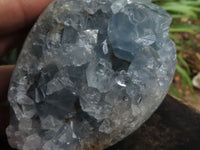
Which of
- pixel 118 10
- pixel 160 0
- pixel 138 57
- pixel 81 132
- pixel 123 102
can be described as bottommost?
pixel 160 0

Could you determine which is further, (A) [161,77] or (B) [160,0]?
(B) [160,0]

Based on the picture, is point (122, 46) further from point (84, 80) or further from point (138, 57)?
→ point (84, 80)

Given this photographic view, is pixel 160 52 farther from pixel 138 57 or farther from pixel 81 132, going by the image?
pixel 81 132

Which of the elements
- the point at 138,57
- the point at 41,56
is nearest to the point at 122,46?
the point at 138,57

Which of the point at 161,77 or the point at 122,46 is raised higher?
the point at 122,46

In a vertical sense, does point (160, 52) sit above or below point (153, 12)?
below

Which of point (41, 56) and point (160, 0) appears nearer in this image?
point (41, 56)

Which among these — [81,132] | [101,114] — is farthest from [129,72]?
[81,132]
